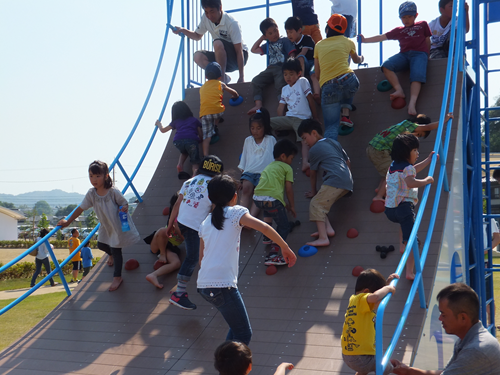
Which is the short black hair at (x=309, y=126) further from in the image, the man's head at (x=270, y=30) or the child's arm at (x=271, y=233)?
the child's arm at (x=271, y=233)

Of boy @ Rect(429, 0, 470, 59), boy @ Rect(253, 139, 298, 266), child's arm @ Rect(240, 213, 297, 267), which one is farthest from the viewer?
boy @ Rect(429, 0, 470, 59)

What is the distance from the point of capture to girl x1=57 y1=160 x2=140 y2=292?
19.4ft

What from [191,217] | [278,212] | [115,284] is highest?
[191,217]

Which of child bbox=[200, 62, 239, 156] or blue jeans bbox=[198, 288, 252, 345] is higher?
child bbox=[200, 62, 239, 156]

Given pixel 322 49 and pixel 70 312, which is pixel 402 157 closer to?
pixel 322 49

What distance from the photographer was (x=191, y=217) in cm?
524

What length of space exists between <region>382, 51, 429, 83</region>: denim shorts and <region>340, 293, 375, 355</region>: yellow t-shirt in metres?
4.34

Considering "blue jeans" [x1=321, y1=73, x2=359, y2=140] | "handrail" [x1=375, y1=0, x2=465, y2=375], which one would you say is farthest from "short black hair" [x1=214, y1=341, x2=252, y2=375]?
"blue jeans" [x1=321, y1=73, x2=359, y2=140]

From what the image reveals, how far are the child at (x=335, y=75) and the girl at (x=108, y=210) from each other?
2.75 m

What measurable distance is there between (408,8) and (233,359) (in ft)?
19.2

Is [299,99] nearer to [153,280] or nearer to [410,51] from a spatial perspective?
[410,51]

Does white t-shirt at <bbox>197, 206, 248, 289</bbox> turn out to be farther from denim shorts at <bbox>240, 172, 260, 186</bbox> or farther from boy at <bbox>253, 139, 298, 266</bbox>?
denim shorts at <bbox>240, 172, 260, 186</bbox>

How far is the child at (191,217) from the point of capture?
5.25 m

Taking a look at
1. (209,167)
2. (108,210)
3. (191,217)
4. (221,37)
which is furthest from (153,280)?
(221,37)
